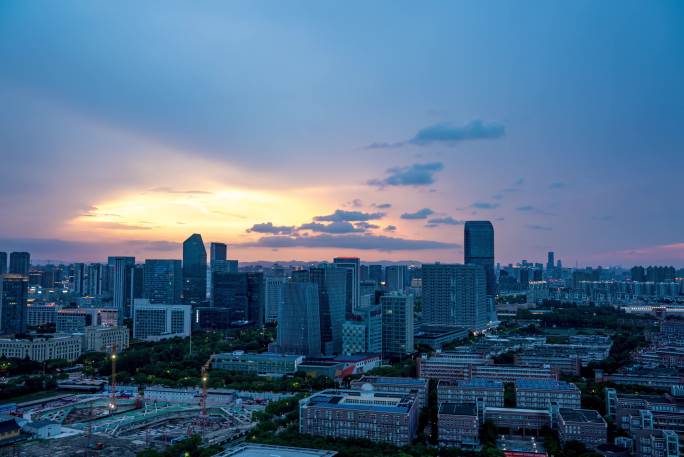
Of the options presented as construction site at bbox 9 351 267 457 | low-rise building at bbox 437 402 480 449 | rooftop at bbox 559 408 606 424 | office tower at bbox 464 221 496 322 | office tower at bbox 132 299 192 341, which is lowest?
construction site at bbox 9 351 267 457

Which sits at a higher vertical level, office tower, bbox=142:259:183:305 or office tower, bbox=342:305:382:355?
office tower, bbox=142:259:183:305

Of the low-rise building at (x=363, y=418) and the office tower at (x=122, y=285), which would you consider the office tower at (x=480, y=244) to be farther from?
the low-rise building at (x=363, y=418)

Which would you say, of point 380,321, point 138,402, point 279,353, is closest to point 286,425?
point 138,402

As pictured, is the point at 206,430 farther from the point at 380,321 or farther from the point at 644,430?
the point at 380,321

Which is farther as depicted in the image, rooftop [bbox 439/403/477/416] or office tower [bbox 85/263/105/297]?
office tower [bbox 85/263/105/297]

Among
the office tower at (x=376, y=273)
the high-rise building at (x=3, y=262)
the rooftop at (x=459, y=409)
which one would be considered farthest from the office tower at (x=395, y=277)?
the rooftop at (x=459, y=409)

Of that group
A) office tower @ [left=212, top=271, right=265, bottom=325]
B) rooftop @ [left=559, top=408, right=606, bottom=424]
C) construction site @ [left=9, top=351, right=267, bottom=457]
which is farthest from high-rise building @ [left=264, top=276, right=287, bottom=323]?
rooftop @ [left=559, top=408, right=606, bottom=424]

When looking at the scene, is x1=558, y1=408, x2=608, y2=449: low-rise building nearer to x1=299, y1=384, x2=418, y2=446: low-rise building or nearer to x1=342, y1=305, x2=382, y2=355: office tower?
x1=299, y1=384, x2=418, y2=446: low-rise building
